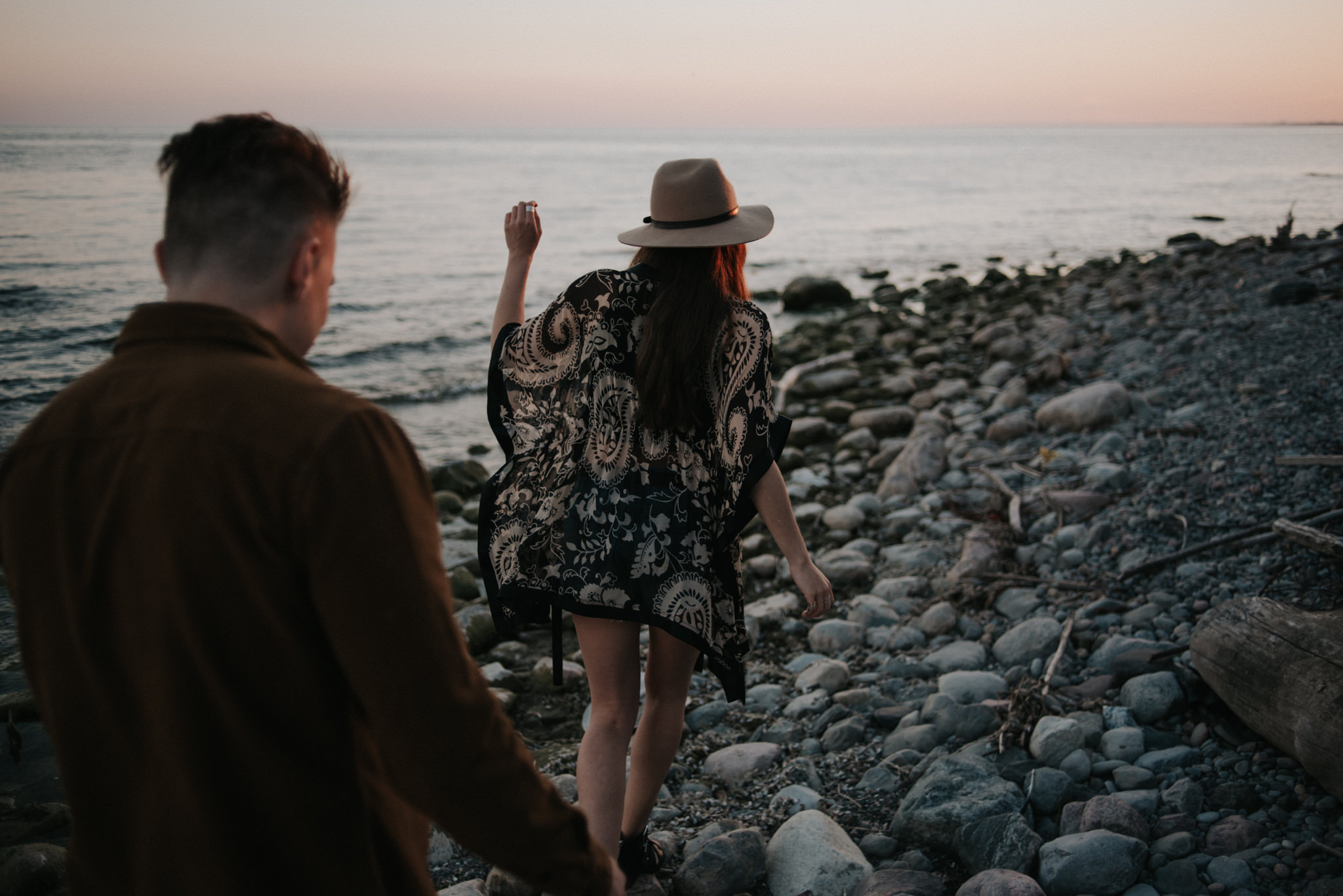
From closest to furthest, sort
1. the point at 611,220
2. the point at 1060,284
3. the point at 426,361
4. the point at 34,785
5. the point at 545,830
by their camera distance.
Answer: the point at 545,830
the point at 34,785
the point at 426,361
the point at 1060,284
the point at 611,220

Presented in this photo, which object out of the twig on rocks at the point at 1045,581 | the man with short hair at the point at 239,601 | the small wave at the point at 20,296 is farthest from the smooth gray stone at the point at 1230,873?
the small wave at the point at 20,296

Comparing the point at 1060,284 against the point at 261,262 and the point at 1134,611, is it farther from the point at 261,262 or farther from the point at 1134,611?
the point at 261,262

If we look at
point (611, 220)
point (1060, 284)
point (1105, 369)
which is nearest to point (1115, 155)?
point (611, 220)

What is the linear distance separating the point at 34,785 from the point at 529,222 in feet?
11.7

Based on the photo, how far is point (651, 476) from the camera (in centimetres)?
262

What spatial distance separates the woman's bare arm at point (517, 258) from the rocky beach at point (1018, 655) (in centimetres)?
193

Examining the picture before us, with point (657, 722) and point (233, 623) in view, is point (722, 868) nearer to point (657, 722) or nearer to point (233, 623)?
point (657, 722)

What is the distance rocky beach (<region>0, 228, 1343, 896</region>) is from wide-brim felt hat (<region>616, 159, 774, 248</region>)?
6.86 feet

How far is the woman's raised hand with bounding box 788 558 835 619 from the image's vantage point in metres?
2.61

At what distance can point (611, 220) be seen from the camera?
2944 cm

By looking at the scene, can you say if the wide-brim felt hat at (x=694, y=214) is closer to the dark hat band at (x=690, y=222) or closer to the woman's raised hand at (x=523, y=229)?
the dark hat band at (x=690, y=222)

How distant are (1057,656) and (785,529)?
219 centimetres

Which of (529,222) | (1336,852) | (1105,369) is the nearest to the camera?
(1336,852)

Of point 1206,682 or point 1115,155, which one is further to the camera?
point 1115,155
